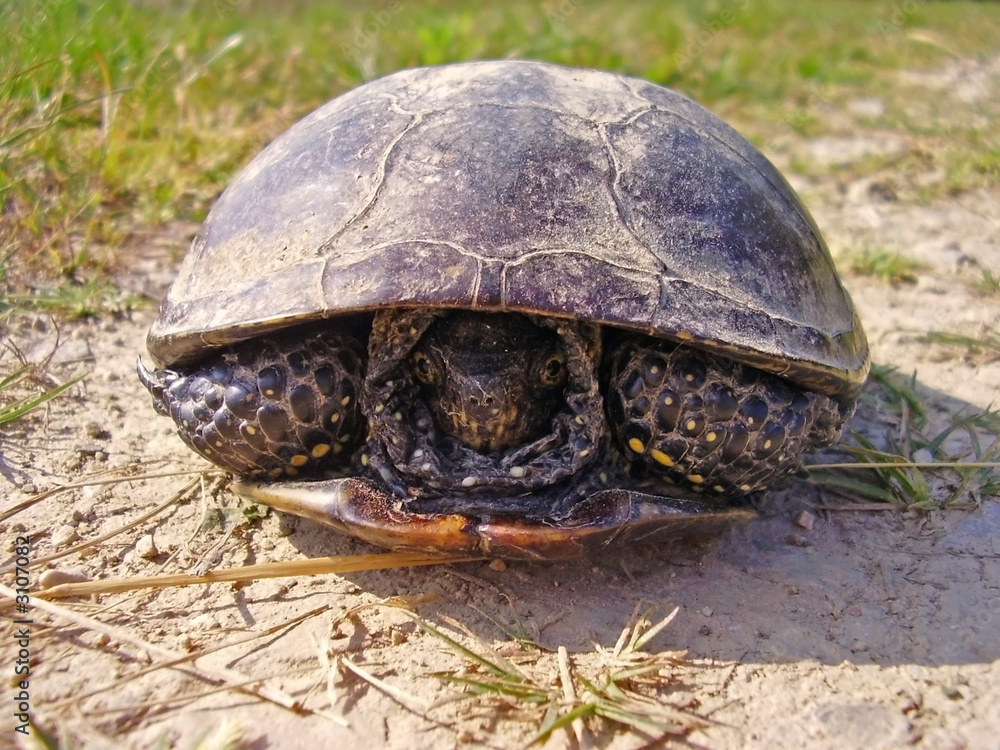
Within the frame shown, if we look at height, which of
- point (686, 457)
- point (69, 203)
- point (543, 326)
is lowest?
point (686, 457)

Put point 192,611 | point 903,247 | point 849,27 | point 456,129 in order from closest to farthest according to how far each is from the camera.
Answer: point 192,611, point 456,129, point 903,247, point 849,27

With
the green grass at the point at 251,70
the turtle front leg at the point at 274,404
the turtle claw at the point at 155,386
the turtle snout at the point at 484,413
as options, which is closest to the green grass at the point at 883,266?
the green grass at the point at 251,70

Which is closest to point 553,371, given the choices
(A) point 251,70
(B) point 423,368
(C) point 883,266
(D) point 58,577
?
(B) point 423,368

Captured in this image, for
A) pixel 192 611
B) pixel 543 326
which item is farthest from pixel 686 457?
pixel 192 611

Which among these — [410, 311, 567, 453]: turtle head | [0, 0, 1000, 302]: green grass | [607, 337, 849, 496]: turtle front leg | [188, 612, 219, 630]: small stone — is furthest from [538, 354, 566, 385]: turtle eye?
[0, 0, 1000, 302]: green grass

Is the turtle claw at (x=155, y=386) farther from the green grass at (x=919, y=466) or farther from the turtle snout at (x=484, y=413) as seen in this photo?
the green grass at (x=919, y=466)

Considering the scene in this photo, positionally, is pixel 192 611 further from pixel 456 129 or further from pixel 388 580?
pixel 456 129
